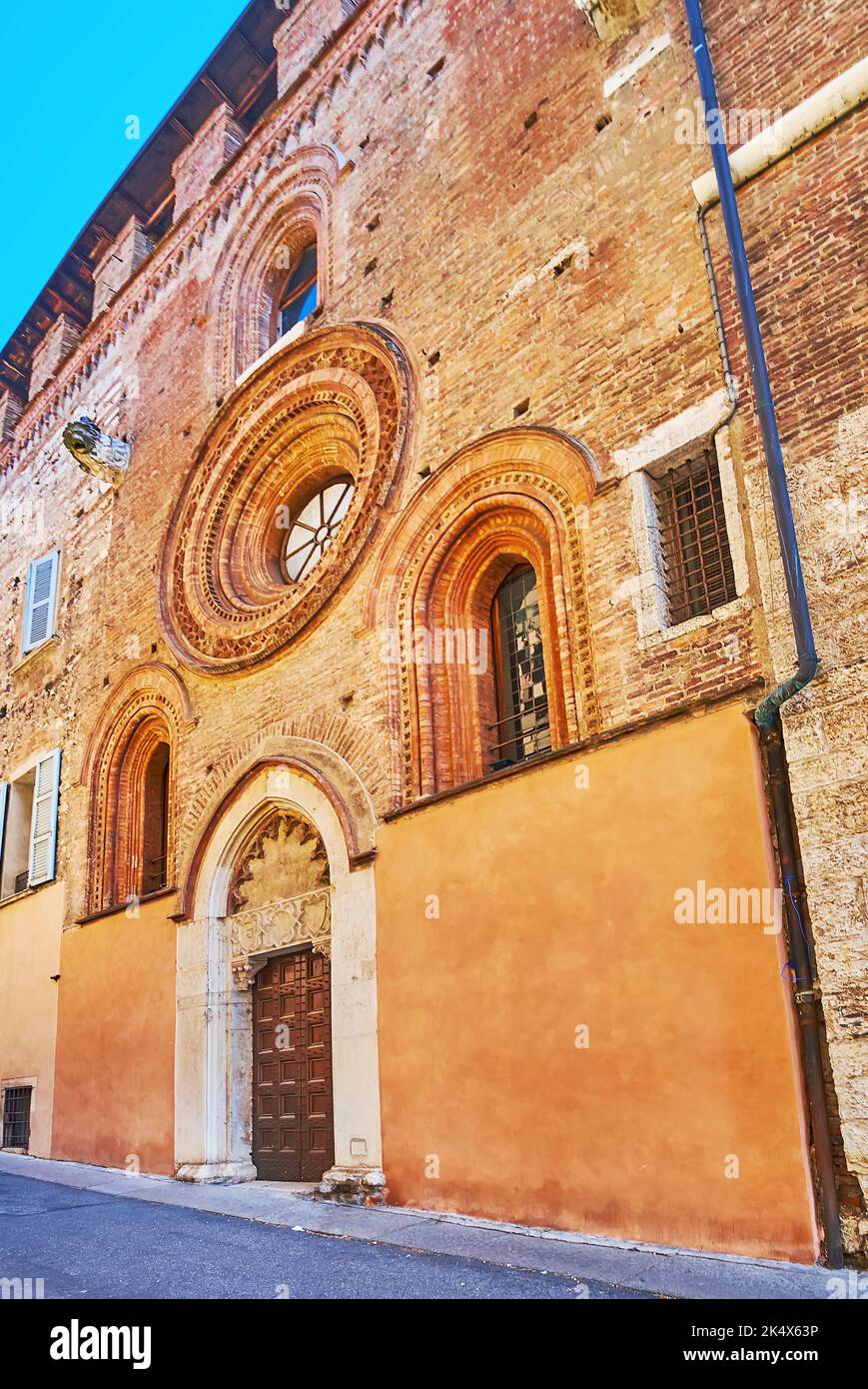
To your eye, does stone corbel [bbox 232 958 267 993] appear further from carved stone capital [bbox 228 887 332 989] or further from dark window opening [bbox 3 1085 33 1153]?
dark window opening [bbox 3 1085 33 1153]

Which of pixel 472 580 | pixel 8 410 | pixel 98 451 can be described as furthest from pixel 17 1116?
pixel 8 410

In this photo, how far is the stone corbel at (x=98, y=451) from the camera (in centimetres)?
1286

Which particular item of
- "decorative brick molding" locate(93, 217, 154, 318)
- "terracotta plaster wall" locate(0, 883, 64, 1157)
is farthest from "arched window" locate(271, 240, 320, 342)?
"terracotta plaster wall" locate(0, 883, 64, 1157)

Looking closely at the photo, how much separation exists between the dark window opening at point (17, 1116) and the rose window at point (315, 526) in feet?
21.1

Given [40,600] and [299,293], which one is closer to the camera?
[299,293]

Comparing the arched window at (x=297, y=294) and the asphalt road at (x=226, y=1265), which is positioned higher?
the arched window at (x=297, y=294)

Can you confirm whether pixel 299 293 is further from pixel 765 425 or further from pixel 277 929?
pixel 765 425

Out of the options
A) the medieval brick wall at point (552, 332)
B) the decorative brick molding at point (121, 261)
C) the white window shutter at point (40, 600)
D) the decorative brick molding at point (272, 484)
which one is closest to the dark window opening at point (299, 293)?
the medieval brick wall at point (552, 332)

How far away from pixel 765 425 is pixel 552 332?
7.70ft

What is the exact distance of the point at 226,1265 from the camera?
5336 millimetres

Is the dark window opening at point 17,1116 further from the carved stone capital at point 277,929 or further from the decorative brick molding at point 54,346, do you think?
the decorative brick molding at point 54,346

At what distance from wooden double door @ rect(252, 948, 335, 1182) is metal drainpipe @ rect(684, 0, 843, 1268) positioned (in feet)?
13.5

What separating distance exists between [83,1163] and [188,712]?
4.49 meters

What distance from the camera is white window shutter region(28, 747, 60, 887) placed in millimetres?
12398
